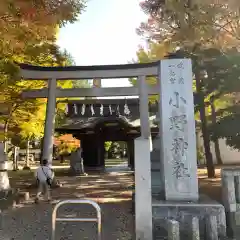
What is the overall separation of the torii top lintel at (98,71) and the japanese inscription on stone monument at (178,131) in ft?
24.1

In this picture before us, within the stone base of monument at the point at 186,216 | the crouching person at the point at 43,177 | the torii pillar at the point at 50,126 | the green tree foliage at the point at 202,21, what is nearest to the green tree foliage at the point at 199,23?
the green tree foliage at the point at 202,21

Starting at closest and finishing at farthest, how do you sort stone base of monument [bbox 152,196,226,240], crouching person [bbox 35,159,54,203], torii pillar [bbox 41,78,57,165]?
stone base of monument [bbox 152,196,226,240] → crouching person [bbox 35,159,54,203] → torii pillar [bbox 41,78,57,165]

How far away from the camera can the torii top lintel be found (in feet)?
46.8

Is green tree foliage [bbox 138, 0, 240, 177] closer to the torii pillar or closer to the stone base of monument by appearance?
the stone base of monument

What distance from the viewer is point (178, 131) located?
6789mm

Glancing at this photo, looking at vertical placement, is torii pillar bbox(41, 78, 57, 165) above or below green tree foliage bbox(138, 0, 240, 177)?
below

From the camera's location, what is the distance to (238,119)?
7898 millimetres

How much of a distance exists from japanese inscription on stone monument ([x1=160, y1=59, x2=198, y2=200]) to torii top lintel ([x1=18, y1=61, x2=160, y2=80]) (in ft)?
24.1

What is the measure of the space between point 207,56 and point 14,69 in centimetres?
596

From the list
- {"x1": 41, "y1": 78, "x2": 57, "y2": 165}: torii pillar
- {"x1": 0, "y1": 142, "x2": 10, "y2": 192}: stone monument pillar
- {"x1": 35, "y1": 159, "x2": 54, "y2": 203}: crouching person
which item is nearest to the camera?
{"x1": 0, "y1": 142, "x2": 10, "y2": 192}: stone monument pillar

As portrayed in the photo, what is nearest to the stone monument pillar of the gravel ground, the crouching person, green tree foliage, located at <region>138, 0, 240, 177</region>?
the gravel ground

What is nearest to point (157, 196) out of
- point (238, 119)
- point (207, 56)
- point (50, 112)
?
point (238, 119)

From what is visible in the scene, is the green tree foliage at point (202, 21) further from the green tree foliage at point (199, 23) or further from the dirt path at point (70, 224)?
the dirt path at point (70, 224)

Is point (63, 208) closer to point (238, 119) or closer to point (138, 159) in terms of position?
point (138, 159)
